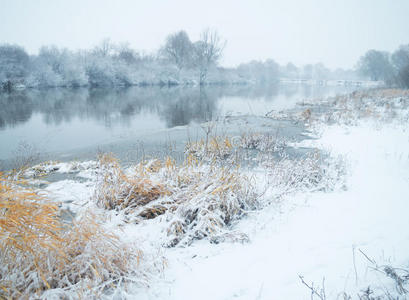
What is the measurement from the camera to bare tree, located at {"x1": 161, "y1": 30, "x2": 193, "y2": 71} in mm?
48656

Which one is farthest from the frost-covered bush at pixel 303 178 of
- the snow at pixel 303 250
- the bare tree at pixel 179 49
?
the bare tree at pixel 179 49

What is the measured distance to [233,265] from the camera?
7.93 feet

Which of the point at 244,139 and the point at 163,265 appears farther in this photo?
the point at 244,139

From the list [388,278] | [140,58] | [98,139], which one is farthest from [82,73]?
[388,278]

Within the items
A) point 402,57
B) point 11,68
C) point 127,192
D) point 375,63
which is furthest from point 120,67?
point 375,63

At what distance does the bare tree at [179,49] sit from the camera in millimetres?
48656

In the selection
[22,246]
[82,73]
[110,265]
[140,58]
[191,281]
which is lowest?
[191,281]

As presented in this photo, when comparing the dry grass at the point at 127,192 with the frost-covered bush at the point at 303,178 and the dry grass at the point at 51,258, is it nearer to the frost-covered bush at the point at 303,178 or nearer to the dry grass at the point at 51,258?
the dry grass at the point at 51,258

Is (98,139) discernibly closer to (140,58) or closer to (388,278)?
(388,278)

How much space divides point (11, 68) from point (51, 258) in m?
37.1

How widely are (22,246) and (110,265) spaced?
690 mm

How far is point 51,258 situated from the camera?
2.06 meters

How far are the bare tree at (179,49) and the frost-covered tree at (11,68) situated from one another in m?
24.4

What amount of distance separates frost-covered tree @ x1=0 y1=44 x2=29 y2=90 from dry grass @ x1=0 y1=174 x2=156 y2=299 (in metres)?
33.4
